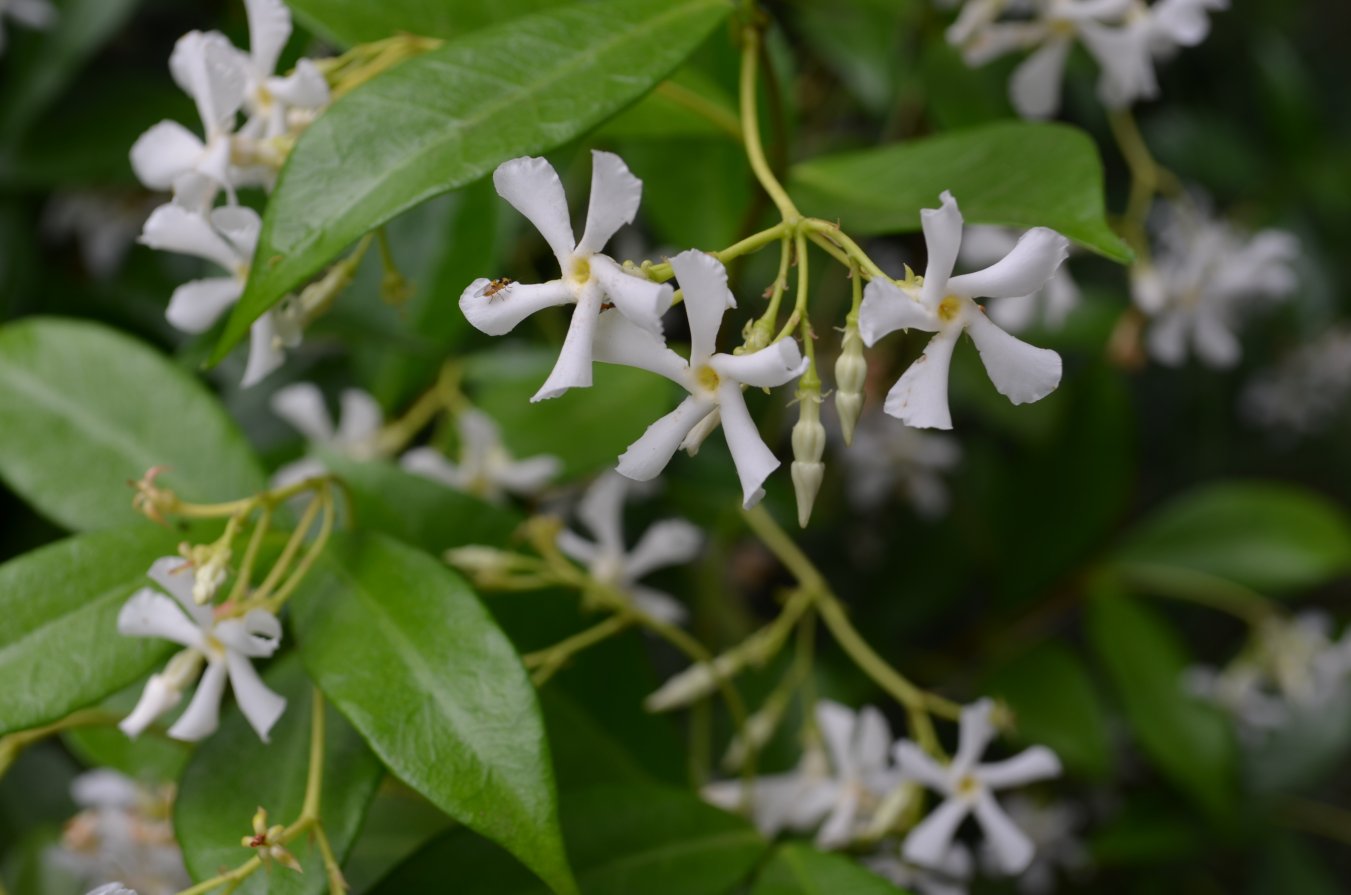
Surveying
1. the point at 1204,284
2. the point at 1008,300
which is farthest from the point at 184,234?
the point at 1204,284

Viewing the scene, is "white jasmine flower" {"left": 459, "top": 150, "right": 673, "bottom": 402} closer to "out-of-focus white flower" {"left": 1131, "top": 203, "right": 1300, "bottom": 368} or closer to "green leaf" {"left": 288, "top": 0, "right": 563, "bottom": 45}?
"green leaf" {"left": 288, "top": 0, "right": 563, "bottom": 45}

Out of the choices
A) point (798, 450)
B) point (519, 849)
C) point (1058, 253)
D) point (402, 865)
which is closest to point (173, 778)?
point (402, 865)

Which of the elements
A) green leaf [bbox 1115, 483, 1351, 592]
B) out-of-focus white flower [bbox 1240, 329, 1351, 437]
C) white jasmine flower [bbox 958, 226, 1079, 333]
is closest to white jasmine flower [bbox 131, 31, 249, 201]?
white jasmine flower [bbox 958, 226, 1079, 333]

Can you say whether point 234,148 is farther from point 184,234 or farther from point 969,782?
point 969,782

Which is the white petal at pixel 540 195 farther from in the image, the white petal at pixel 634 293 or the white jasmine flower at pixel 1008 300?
the white jasmine flower at pixel 1008 300

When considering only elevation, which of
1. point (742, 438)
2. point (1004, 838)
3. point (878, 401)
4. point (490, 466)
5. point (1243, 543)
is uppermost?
point (742, 438)

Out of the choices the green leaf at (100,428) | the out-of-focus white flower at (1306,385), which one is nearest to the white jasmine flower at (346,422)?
the green leaf at (100,428)
